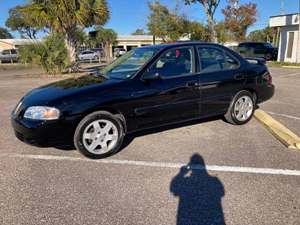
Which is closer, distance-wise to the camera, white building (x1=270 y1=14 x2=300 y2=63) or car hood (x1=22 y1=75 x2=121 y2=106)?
car hood (x1=22 y1=75 x2=121 y2=106)

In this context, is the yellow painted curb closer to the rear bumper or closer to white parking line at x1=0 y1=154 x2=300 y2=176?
the rear bumper

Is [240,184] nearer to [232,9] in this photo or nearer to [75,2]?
[75,2]

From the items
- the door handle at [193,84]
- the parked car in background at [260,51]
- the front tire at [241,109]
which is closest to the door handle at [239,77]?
the front tire at [241,109]

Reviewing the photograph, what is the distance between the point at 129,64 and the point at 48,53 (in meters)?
11.9

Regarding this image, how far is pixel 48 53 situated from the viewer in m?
15.4

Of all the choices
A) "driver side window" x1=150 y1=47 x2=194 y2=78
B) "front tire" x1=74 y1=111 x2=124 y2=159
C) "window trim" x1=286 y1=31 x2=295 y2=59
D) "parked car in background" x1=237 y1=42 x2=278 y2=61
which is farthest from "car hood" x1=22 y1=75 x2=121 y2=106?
"parked car in background" x1=237 y1=42 x2=278 y2=61

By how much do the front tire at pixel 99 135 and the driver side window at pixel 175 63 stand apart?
1065 millimetres

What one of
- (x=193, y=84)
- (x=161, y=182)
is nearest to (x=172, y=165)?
(x=161, y=182)

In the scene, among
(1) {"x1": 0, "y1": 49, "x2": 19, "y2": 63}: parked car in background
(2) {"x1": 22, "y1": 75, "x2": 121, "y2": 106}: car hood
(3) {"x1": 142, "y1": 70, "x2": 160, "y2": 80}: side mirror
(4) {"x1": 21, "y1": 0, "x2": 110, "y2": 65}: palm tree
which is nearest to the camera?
(2) {"x1": 22, "y1": 75, "x2": 121, "y2": 106}: car hood

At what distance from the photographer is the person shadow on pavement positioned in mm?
2711

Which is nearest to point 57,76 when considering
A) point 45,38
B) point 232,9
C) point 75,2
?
point 45,38

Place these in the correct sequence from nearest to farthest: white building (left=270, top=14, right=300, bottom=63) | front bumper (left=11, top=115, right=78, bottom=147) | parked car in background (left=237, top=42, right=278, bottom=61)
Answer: front bumper (left=11, top=115, right=78, bottom=147) → white building (left=270, top=14, right=300, bottom=63) → parked car in background (left=237, top=42, right=278, bottom=61)

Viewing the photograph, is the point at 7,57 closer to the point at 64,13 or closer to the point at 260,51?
the point at 64,13

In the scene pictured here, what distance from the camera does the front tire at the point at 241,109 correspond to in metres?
5.47
